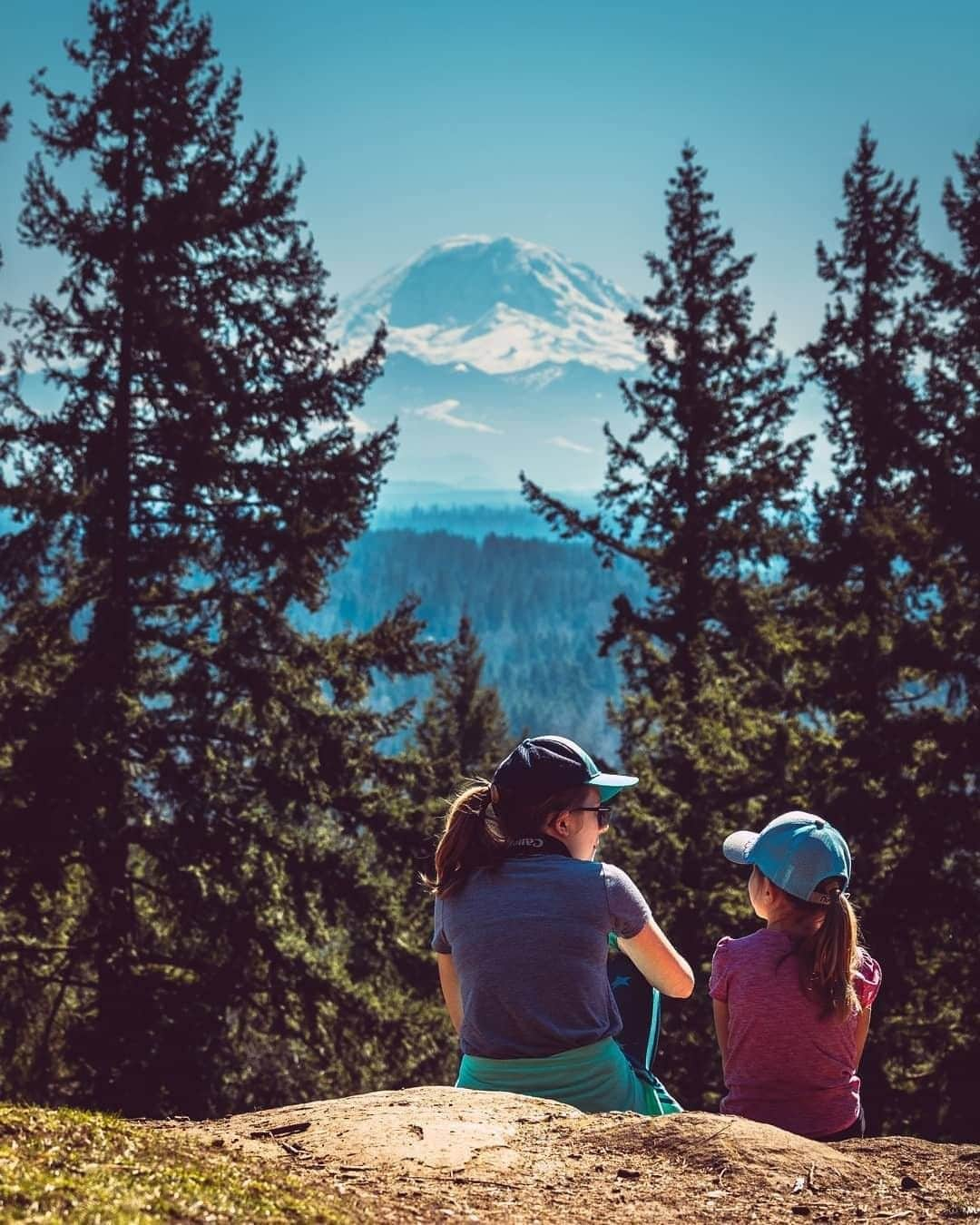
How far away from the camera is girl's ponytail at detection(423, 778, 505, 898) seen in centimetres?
454

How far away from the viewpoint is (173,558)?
1381 centimetres

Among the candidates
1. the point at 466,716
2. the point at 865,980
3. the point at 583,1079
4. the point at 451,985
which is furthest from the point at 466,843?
the point at 466,716

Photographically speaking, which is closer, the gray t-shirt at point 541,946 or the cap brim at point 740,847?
the gray t-shirt at point 541,946

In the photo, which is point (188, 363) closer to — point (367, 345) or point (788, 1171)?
point (367, 345)

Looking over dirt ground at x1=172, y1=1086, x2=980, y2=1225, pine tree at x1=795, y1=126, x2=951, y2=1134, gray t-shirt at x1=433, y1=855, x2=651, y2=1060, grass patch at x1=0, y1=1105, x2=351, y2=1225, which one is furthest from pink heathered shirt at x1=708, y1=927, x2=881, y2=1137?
pine tree at x1=795, y1=126, x2=951, y2=1134

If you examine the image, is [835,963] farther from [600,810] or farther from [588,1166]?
[588,1166]

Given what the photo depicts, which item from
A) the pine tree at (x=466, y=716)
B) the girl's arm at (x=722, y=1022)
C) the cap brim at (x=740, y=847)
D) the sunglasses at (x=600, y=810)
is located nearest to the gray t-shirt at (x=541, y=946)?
the sunglasses at (x=600, y=810)

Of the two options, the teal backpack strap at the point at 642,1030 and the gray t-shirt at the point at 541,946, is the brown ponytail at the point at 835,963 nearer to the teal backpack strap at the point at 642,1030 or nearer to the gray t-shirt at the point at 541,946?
the teal backpack strap at the point at 642,1030

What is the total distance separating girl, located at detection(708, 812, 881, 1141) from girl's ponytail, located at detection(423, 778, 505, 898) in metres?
1.20

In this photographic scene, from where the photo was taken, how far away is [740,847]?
5.10m

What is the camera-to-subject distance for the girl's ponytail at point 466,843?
4.54m

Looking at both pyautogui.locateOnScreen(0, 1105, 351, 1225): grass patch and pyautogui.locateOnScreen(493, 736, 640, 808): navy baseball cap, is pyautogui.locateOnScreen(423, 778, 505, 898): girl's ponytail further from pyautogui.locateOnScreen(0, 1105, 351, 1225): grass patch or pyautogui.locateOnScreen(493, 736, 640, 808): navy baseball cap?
pyautogui.locateOnScreen(0, 1105, 351, 1225): grass patch

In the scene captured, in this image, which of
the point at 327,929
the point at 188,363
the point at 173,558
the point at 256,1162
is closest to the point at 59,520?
the point at 173,558

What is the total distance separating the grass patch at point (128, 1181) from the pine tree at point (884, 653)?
35.8 ft
